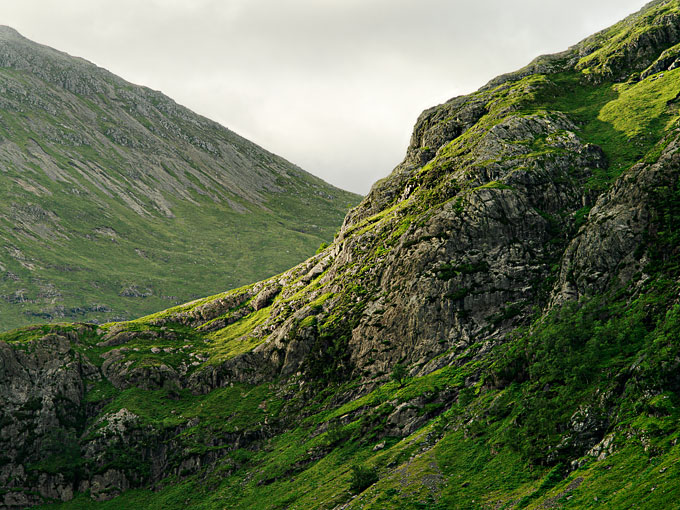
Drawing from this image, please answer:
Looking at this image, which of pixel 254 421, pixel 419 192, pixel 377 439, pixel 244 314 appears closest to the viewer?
pixel 377 439

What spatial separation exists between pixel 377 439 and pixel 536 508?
41172mm

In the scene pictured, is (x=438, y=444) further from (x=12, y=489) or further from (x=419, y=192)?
(x=12, y=489)

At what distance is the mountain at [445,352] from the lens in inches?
2132

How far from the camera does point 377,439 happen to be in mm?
81625

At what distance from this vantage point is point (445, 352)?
91.8 metres

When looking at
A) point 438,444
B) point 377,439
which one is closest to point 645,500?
point 438,444

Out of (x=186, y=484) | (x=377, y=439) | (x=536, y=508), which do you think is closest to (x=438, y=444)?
(x=377, y=439)

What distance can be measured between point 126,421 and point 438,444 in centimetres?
7666

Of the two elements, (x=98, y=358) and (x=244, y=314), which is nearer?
(x=98, y=358)

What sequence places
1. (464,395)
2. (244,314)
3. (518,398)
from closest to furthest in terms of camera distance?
(518,398)
(464,395)
(244,314)

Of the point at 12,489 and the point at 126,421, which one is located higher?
the point at 126,421

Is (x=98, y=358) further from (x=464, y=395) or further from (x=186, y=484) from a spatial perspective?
(x=464, y=395)

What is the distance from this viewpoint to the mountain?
54.2m

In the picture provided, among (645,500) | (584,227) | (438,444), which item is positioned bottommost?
(438,444)
